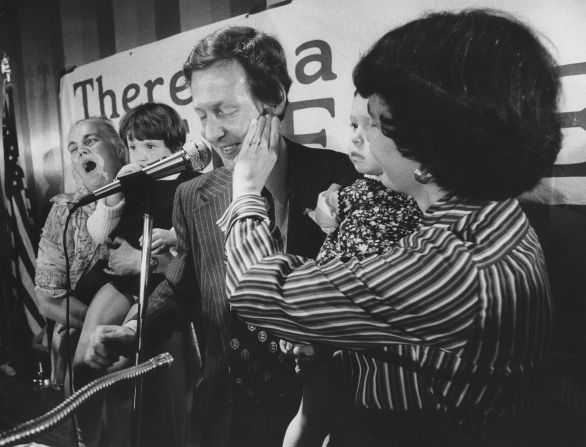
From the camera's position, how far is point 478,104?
3.11ft

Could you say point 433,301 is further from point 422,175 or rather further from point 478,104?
point 478,104

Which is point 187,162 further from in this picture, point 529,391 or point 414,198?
point 529,391

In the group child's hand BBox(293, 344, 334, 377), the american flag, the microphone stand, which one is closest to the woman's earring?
child's hand BBox(293, 344, 334, 377)

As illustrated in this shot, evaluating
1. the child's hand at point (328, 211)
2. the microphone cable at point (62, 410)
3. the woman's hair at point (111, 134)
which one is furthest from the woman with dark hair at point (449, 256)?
the woman's hair at point (111, 134)

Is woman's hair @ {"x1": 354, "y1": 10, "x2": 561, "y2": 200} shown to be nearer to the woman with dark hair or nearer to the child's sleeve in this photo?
the woman with dark hair

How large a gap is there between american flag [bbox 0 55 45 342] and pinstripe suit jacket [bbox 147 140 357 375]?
122 cm

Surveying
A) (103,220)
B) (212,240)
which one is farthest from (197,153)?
(103,220)

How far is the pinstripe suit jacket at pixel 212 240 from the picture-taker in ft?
4.48

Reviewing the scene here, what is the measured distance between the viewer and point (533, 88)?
0.96 m

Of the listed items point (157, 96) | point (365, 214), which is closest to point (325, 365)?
point (365, 214)

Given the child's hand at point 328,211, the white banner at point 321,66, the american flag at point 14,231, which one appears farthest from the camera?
the american flag at point 14,231

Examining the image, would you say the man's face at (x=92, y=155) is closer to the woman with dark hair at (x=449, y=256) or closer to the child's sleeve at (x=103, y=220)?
the child's sleeve at (x=103, y=220)

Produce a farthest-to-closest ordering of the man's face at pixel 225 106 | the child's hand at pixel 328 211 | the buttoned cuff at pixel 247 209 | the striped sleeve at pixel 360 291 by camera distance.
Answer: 1. the man's face at pixel 225 106
2. the child's hand at pixel 328 211
3. the buttoned cuff at pixel 247 209
4. the striped sleeve at pixel 360 291

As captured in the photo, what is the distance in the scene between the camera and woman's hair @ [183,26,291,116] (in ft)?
4.75
